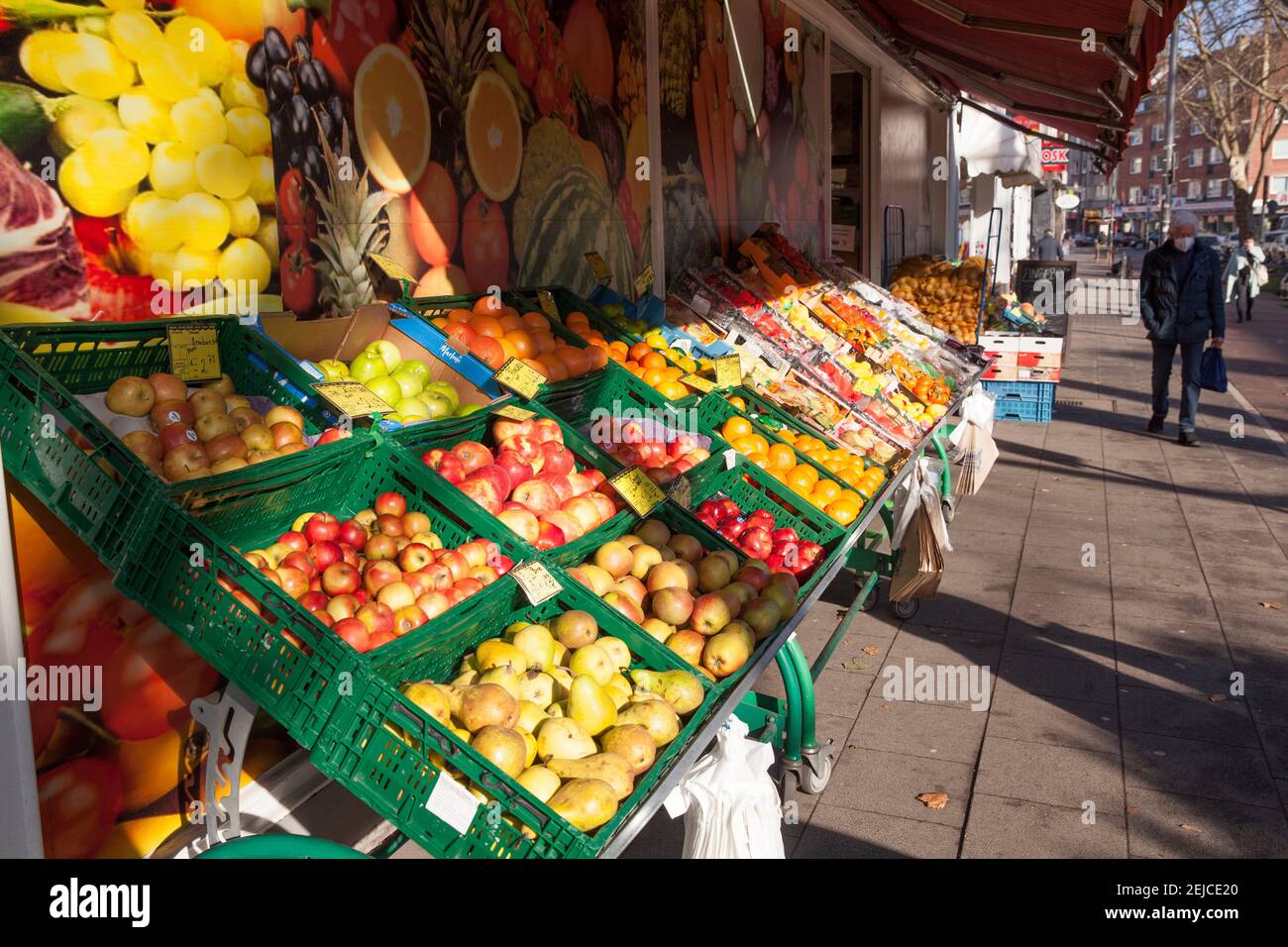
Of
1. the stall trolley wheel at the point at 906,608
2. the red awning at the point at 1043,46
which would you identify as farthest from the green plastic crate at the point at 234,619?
the red awning at the point at 1043,46

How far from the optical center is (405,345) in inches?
153

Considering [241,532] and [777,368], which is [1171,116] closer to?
[777,368]

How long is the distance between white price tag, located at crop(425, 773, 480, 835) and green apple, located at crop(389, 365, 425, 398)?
1828 millimetres

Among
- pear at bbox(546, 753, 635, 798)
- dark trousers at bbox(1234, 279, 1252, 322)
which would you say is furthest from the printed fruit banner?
dark trousers at bbox(1234, 279, 1252, 322)

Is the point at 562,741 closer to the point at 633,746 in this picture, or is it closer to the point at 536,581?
the point at 633,746

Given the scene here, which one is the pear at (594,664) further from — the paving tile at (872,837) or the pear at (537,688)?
the paving tile at (872,837)

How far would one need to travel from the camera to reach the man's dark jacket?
33.0 feet

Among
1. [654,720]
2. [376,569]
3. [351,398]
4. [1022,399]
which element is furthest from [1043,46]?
[376,569]

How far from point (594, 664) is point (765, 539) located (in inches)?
59.8

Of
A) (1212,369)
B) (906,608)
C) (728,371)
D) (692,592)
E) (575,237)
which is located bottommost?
(906,608)

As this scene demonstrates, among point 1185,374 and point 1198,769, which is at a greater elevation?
point 1185,374

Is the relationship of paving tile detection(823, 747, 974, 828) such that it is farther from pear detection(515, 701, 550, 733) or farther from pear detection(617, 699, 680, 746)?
pear detection(515, 701, 550, 733)
